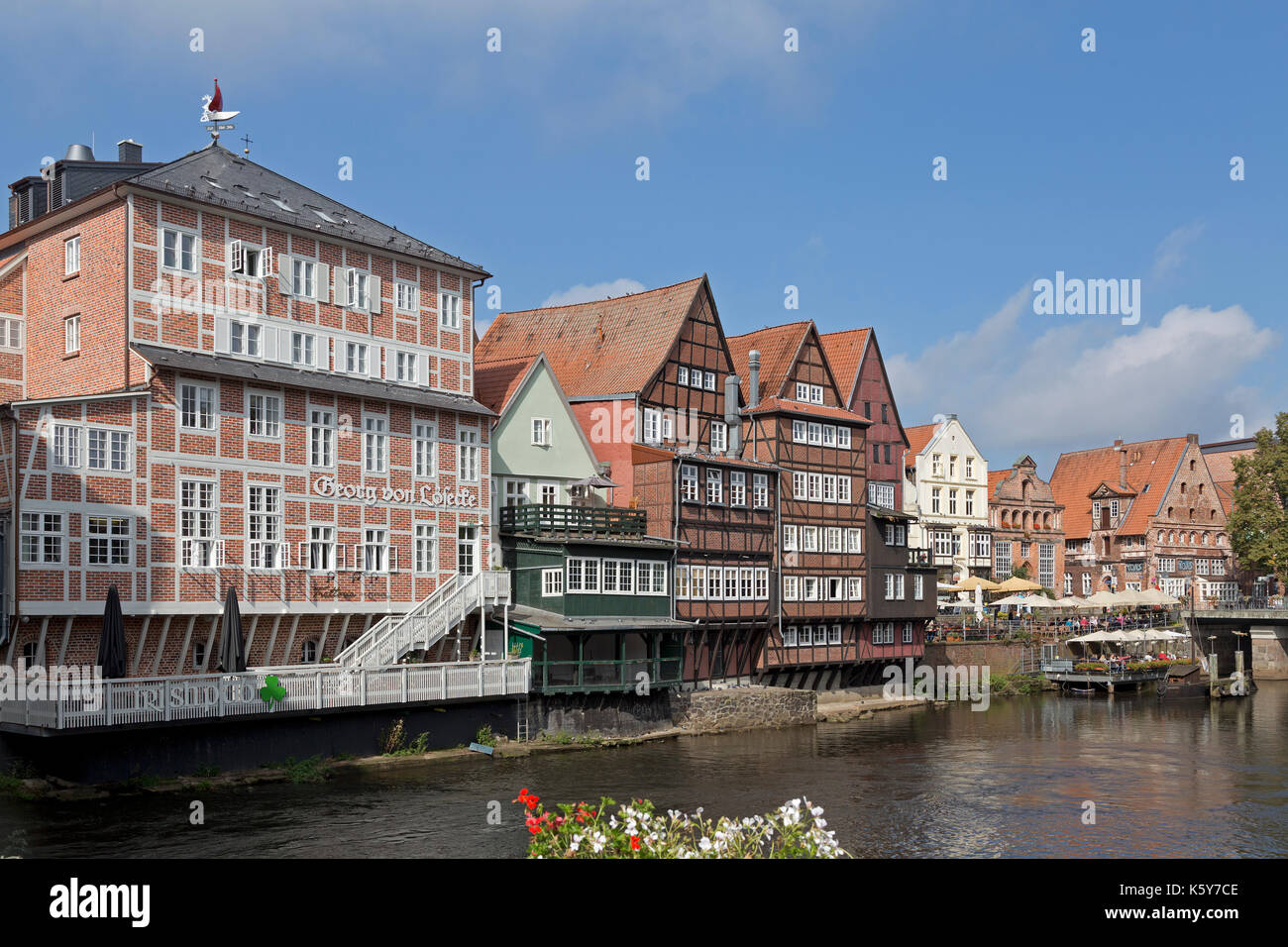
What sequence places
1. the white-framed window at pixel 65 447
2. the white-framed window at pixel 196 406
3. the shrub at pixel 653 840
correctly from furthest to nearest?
the white-framed window at pixel 196 406
the white-framed window at pixel 65 447
the shrub at pixel 653 840

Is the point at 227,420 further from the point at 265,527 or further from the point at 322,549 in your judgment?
the point at 322,549

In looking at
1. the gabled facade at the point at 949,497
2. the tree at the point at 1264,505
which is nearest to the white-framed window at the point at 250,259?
the gabled facade at the point at 949,497

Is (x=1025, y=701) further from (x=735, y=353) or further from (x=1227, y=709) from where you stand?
(x=735, y=353)

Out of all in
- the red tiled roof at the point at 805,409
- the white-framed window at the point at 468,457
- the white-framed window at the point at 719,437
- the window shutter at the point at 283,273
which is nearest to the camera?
the window shutter at the point at 283,273

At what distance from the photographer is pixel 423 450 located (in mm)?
40875

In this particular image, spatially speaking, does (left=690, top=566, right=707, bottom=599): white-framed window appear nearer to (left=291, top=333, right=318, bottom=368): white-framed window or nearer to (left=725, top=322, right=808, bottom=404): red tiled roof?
(left=725, top=322, right=808, bottom=404): red tiled roof

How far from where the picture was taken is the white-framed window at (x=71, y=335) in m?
35.6

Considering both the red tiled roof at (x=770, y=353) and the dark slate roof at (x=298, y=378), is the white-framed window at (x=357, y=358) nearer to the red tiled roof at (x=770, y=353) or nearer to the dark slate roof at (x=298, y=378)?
the dark slate roof at (x=298, y=378)

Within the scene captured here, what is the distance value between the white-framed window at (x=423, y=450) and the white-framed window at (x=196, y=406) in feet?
23.8

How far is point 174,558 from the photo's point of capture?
33438mm

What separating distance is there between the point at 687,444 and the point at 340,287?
18.3 meters

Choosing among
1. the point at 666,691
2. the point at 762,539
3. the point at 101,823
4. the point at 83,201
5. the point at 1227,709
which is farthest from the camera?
the point at 1227,709
